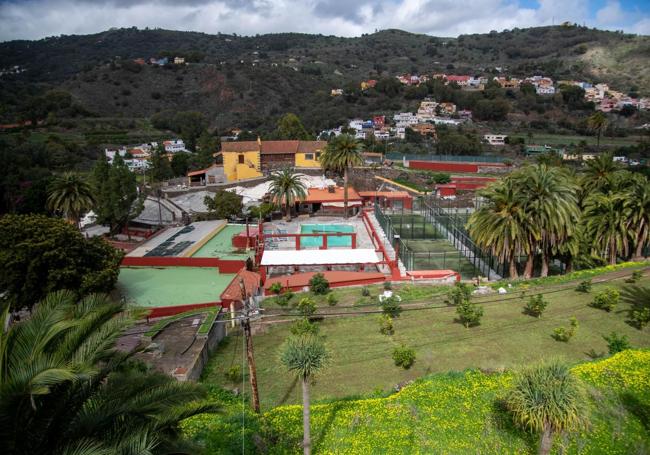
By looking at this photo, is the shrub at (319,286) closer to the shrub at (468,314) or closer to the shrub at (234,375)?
the shrub at (468,314)

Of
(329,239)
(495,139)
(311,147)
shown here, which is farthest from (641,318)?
(495,139)

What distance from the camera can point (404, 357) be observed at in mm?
17344

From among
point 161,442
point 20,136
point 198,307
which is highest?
point 20,136

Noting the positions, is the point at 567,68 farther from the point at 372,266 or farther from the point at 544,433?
the point at 544,433

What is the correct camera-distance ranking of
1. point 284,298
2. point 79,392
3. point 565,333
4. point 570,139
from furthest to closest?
point 570,139 < point 284,298 < point 565,333 < point 79,392

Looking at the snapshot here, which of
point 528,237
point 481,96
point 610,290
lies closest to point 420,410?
point 610,290

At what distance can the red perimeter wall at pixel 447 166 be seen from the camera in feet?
244

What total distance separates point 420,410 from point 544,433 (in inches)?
150

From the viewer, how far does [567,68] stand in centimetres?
18262

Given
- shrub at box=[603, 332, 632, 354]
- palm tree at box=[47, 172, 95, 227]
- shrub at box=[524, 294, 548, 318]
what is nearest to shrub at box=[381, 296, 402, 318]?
shrub at box=[524, 294, 548, 318]

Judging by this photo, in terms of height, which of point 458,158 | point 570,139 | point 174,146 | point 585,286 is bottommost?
point 585,286

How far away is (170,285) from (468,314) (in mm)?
18876

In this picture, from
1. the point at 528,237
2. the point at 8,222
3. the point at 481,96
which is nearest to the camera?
the point at 8,222

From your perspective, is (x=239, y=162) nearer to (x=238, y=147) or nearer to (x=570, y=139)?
(x=238, y=147)
